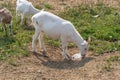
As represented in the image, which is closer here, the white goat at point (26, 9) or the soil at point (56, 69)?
the soil at point (56, 69)

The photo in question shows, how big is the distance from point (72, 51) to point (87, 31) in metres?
1.67

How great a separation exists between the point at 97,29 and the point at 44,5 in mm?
3662

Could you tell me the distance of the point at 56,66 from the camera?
10.9 m

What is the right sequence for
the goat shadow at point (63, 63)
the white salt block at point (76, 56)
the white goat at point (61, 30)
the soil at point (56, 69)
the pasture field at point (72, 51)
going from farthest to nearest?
the white salt block at point (76, 56) < the white goat at point (61, 30) < the goat shadow at point (63, 63) < the pasture field at point (72, 51) < the soil at point (56, 69)

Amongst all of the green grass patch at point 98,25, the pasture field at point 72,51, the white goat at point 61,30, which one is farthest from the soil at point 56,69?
→ the green grass patch at point 98,25

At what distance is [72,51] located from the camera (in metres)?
12.2

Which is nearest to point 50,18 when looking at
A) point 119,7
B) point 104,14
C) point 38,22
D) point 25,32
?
point 38,22

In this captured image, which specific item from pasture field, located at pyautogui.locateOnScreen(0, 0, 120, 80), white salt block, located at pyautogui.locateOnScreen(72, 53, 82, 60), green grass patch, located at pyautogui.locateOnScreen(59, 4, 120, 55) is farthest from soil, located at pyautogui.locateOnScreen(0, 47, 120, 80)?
green grass patch, located at pyautogui.locateOnScreen(59, 4, 120, 55)

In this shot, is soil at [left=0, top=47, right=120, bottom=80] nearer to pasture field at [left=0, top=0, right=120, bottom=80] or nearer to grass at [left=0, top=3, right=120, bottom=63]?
pasture field at [left=0, top=0, right=120, bottom=80]

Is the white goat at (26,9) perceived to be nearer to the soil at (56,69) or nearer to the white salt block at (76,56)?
the soil at (56,69)

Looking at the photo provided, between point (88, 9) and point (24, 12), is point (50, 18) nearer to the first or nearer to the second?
point (24, 12)

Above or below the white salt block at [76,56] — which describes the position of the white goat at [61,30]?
above

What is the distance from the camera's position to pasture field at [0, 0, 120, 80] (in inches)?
407

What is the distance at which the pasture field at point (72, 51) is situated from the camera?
33.9ft
